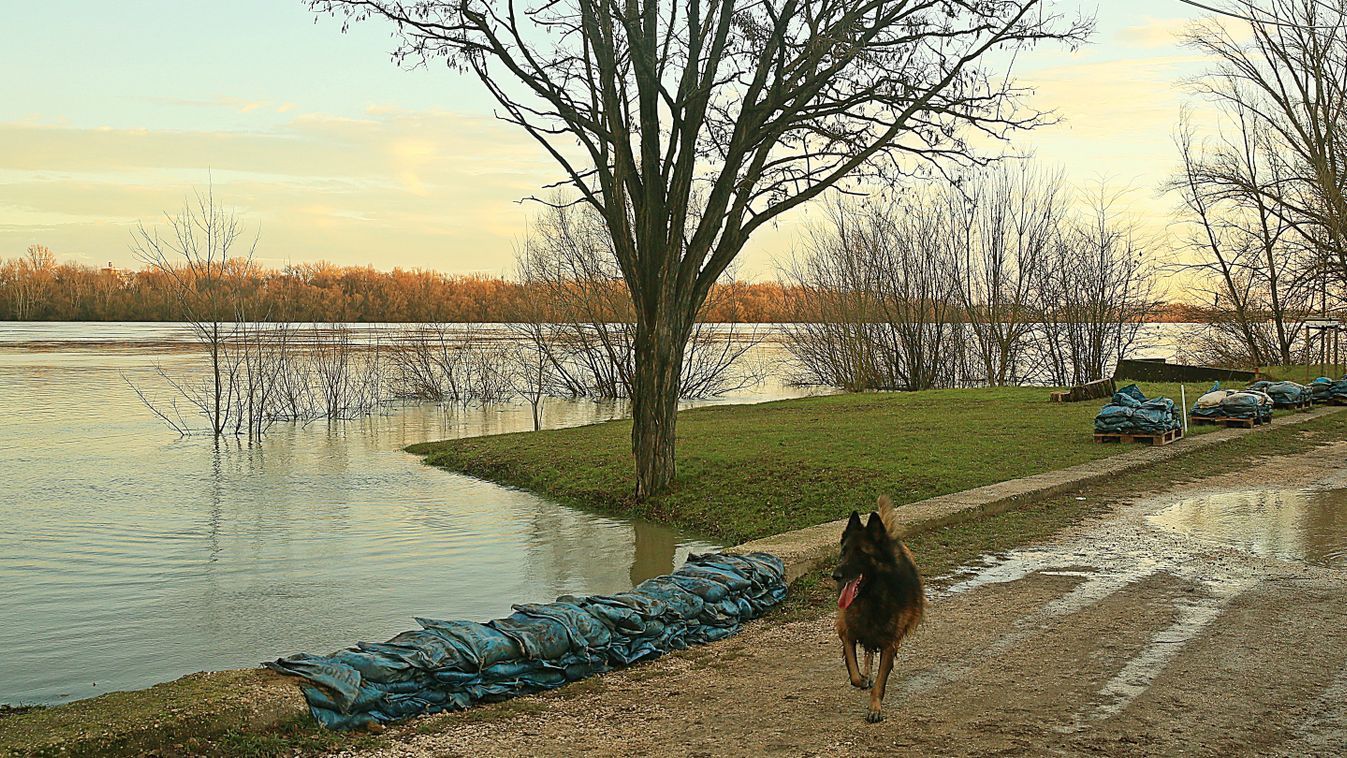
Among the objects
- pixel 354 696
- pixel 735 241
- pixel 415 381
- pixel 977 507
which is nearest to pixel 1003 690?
pixel 354 696

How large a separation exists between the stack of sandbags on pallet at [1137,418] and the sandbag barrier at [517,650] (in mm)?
11331

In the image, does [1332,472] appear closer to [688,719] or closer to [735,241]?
[735,241]

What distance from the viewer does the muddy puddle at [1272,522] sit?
9.25 meters

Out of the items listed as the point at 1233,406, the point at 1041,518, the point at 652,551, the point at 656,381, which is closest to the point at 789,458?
the point at 656,381

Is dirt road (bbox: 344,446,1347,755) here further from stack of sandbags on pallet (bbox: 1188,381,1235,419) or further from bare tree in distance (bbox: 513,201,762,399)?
bare tree in distance (bbox: 513,201,762,399)

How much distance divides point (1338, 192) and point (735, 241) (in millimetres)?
25657

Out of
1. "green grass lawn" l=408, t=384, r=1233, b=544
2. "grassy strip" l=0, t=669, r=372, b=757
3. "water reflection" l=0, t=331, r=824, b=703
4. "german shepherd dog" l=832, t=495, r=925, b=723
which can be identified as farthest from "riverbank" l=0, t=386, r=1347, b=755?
"green grass lawn" l=408, t=384, r=1233, b=544

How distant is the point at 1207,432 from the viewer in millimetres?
18344

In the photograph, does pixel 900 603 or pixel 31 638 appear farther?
pixel 31 638

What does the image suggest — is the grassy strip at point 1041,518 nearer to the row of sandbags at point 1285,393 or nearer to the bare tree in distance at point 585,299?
the row of sandbags at point 1285,393

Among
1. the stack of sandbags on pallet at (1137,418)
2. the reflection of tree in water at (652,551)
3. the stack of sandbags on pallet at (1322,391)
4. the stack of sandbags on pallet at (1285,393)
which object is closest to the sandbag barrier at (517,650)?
the reflection of tree in water at (652,551)

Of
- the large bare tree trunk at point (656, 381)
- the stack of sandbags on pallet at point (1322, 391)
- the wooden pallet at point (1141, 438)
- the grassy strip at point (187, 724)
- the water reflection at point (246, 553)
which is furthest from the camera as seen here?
the stack of sandbags on pallet at point (1322, 391)

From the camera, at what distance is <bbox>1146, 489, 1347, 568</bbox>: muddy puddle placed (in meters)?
9.25

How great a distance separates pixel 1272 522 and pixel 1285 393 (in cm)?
1404
